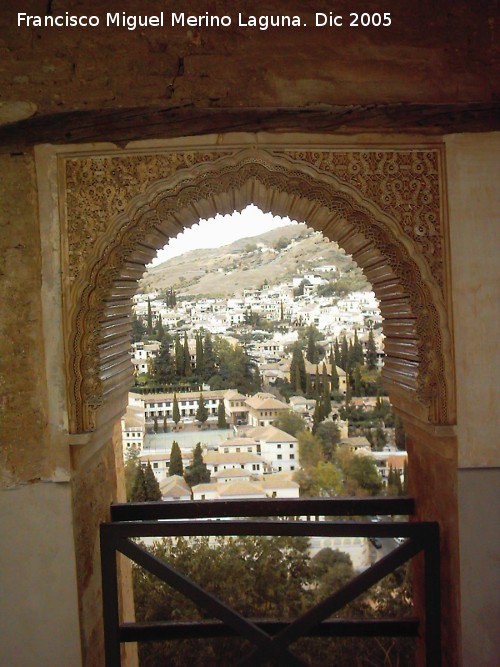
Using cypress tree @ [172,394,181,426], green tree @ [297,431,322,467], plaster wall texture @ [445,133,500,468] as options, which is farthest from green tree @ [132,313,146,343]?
plaster wall texture @ [445,133,500,468]

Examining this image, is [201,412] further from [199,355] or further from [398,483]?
[398,483]

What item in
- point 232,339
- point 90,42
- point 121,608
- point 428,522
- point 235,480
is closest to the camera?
point 90,42

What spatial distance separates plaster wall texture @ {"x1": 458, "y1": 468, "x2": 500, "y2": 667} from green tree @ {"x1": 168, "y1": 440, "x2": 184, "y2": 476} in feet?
8.95

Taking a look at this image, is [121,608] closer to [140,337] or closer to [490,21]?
[140,337]

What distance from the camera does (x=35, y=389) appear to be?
10.7 ft

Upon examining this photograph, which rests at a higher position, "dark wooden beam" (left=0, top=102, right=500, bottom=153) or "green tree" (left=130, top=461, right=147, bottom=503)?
"dark wooden beam" (left=0, top=102, right=500, bottom=153)

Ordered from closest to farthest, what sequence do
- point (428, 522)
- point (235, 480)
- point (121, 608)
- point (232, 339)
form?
point (428, 522)
point (121, 608)
point (235, 480)
point (232, 339)

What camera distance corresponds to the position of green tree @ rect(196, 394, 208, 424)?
5.37m

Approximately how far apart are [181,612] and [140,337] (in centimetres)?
254

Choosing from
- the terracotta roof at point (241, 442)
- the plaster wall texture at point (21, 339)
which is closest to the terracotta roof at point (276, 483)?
the terracotta roof at point (241, 442)

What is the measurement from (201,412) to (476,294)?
115 inches

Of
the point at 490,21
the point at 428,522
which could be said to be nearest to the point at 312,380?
the point at 428,522

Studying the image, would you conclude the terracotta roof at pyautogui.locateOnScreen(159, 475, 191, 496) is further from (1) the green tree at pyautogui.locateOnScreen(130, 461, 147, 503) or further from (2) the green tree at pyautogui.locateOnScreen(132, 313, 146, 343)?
(2) the green tree at pyautogui.locateOnScreen(132, 313, 146, 343)

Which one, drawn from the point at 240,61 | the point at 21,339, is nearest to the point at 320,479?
the point at 21,339
